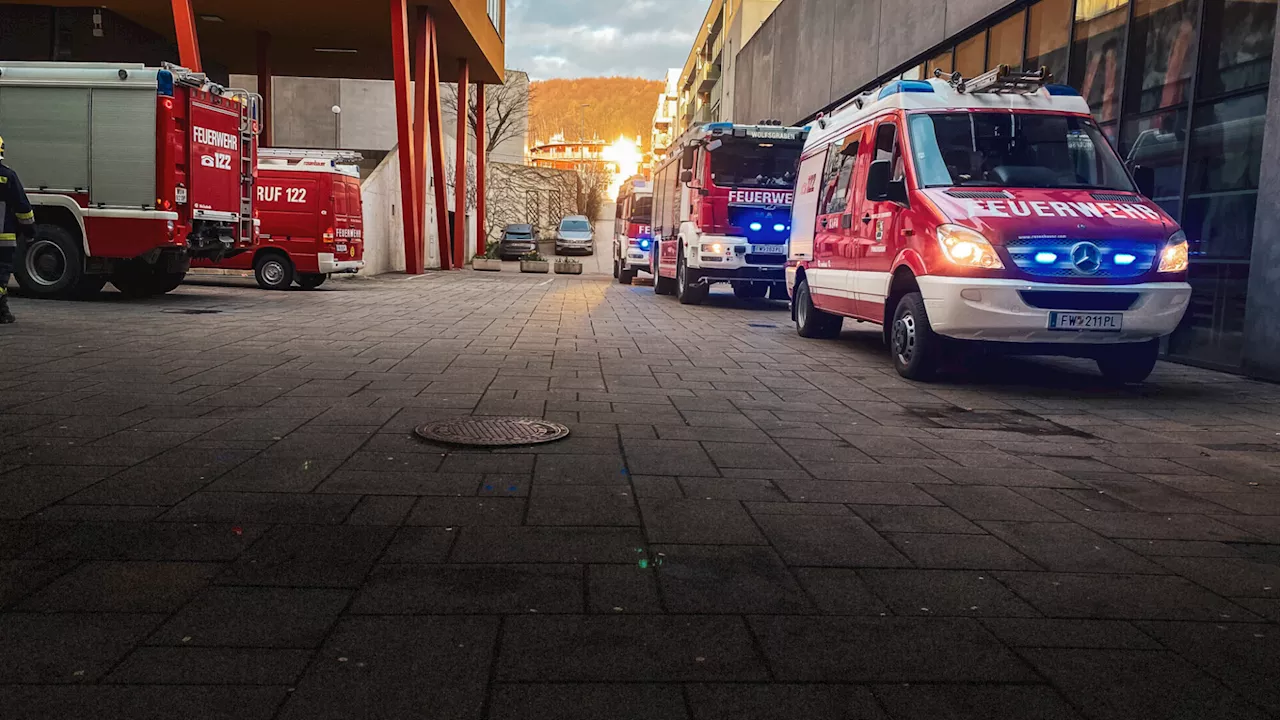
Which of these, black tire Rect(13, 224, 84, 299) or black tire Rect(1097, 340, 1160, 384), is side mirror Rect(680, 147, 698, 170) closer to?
black tire Rect(13, 224, 84, 299)

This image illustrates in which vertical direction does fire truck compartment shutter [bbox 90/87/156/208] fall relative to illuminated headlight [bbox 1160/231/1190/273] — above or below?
above

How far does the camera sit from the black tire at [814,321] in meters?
12.2

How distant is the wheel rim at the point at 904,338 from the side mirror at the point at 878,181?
3.67 ft

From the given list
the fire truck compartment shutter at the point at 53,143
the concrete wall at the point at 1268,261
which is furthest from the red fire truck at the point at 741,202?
the fire truck compartment shutter at the point at 53,143

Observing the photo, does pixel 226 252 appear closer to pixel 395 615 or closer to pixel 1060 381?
pixel 1060 381

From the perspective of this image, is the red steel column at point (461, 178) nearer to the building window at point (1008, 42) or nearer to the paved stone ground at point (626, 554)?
the building window at point (1008, 42)

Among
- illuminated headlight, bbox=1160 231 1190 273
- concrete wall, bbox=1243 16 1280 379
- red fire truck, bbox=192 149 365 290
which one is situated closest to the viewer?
illuminated headlight, bbox=1160 231 1190 273

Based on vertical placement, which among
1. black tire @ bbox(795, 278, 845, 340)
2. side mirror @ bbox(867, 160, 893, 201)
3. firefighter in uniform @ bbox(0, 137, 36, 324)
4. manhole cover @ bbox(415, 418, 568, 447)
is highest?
side mirror @ bbox(867, 160, 893, 201)

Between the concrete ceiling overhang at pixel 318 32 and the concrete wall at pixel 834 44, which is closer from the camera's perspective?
the concrete wall at pixel 834 44

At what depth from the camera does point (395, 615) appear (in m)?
2.85

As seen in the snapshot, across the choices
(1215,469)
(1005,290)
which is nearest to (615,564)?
(1215,469)

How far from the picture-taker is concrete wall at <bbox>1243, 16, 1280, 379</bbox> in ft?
29.4

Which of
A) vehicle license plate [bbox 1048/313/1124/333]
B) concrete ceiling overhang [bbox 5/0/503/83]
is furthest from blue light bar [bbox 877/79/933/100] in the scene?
concrete ceiling overhang [bbox 5/0/503/83]

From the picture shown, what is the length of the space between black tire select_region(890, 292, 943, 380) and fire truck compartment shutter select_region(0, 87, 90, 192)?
464 inches
